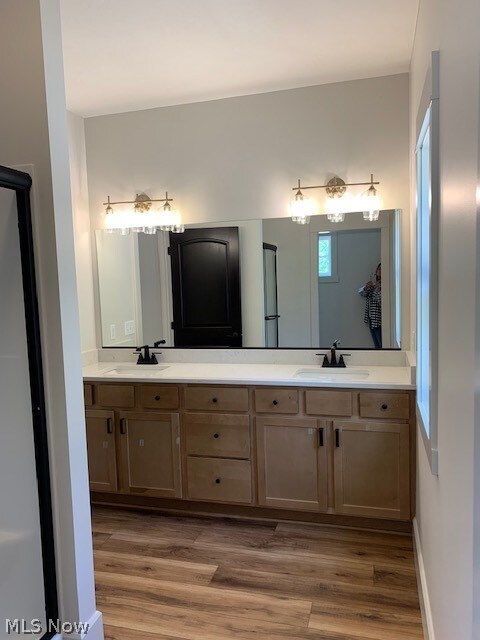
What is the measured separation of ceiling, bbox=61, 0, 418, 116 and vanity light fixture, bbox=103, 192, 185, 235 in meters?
0.68

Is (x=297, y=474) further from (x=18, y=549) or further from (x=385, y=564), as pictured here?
(x=18, y=549)

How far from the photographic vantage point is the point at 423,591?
212cm

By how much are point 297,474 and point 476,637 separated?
1987mm

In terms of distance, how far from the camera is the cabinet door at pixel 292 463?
2904 millimetres

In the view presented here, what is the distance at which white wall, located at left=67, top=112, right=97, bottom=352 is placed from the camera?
11.9 ft

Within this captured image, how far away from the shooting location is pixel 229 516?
315cm

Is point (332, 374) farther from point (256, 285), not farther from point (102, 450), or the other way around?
point (102, 450)

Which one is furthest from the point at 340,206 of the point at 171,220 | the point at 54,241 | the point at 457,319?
the point at 457,319

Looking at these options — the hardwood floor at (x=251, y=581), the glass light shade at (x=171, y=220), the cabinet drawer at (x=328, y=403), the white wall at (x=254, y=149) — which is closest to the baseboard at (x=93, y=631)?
the hardwood floor at (x=251, y=581)

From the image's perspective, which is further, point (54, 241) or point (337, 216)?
point (337, 216)

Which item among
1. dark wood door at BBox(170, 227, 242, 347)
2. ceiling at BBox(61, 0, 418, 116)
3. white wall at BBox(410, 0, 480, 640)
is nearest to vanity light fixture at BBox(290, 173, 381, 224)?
dark wood door at BBox(170, 227, 242, 347)

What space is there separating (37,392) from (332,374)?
76.5 inches

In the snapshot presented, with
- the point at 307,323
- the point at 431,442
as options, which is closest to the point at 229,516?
the point at 307,323

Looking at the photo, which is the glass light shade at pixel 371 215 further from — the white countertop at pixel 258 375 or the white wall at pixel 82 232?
→ the white wall at pixel 82 232
